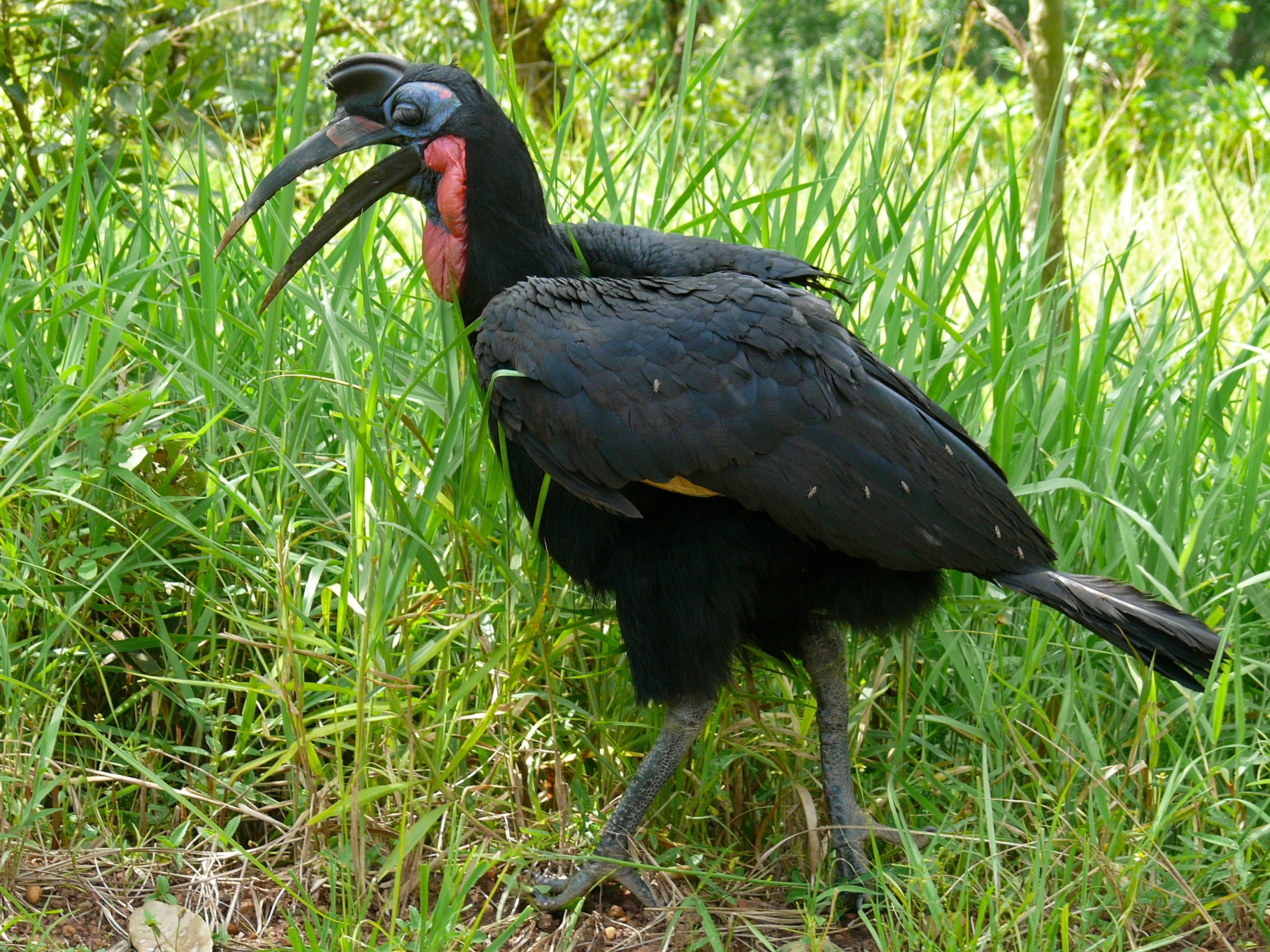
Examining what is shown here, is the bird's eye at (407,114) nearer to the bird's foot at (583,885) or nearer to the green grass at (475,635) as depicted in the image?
the green grass at (475,635)

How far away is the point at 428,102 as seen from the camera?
202cm

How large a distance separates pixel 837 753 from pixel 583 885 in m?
0.51

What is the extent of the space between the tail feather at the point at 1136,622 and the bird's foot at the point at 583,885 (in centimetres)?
80

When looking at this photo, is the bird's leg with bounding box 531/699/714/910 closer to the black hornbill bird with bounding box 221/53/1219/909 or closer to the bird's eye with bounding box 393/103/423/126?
the black hornbill bird with bounding box 221/53/1219/909

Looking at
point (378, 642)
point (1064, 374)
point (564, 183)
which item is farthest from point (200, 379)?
point (1064, 374)

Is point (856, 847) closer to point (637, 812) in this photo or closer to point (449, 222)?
point (637, 812)

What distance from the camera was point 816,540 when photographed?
191 centimetres

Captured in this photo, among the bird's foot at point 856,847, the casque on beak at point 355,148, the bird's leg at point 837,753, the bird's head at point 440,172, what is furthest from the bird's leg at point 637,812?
the casque on beak at point 355,148

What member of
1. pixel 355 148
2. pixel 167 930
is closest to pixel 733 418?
pixel 355 148

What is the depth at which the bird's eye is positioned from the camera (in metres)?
2.03

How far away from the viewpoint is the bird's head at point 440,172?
202cm

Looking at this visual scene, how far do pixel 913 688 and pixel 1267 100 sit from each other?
554 centimetres

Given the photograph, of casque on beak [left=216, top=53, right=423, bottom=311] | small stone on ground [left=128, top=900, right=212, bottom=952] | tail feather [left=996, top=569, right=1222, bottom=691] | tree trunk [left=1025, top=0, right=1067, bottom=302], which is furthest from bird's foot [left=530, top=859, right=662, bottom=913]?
tree trunk [left=1025, top=0, right=1067, bottom=302]

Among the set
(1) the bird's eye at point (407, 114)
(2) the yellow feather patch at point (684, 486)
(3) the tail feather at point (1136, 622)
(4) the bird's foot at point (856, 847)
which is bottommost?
(4) the bird's foot at point (856, 847)
